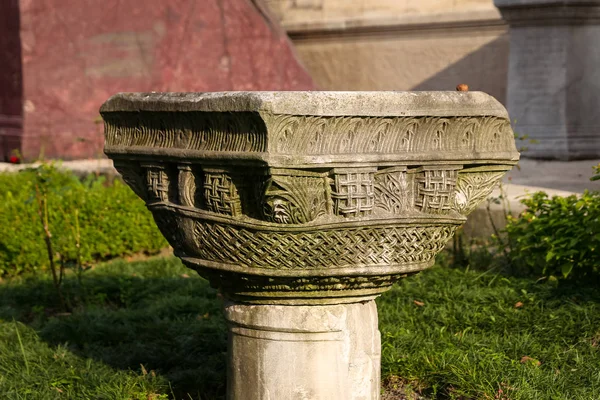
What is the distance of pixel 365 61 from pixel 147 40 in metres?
2.64

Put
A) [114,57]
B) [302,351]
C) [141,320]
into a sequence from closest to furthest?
[302,351], [141,320], [114,57]

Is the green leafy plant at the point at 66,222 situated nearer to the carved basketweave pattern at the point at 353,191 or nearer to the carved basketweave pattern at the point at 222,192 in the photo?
the carved basketweave pattern at the point at 222,192

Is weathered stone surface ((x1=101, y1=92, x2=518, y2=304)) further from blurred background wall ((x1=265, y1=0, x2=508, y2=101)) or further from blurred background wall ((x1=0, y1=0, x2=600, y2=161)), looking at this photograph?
blurred background wall ((x1=265, y1=0, x2=508, y2=101))

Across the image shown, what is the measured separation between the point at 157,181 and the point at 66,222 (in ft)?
11.1

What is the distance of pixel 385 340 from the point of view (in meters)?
4.12

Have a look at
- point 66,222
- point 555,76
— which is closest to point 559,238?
point 66,222

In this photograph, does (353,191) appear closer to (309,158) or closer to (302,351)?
(309,158)

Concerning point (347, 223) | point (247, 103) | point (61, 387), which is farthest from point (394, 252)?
point (61, 387)

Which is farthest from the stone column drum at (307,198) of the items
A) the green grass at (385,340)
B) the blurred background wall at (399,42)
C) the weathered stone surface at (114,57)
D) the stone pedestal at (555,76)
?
the blurred background wall at (399,42)

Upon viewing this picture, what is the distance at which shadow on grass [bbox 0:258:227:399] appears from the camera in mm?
4152

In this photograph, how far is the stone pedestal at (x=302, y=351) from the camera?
10.1ft

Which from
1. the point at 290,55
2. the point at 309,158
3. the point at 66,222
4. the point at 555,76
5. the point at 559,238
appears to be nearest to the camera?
the point at 309,158

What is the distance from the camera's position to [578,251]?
180 inches

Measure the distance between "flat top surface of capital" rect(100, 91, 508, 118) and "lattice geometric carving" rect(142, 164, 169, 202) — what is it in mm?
203
